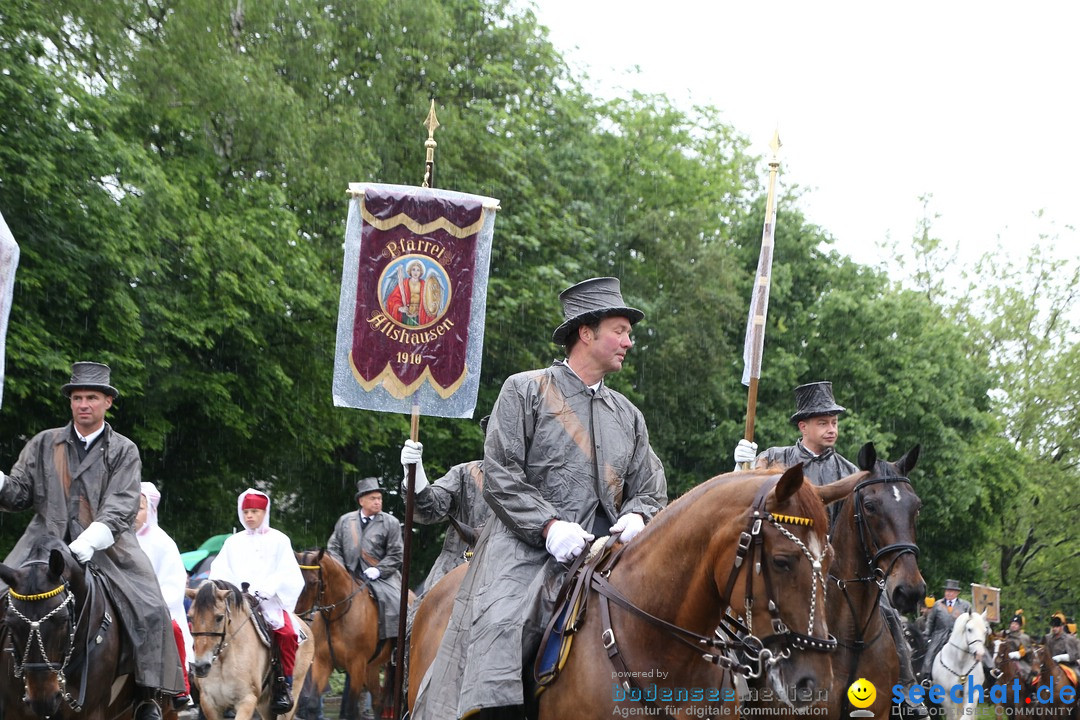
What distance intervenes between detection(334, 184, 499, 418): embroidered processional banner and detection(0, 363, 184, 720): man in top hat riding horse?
1.55m

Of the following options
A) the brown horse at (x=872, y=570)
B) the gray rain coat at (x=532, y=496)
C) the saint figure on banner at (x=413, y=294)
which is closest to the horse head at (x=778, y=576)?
the gray rain coat at (x=532, y=496)

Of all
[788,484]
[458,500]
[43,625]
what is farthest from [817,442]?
[43,625]

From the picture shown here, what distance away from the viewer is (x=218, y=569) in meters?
13.6

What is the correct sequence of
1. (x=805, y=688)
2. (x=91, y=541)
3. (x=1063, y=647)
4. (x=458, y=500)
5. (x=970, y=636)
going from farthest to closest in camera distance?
1. (x=1063, y=647)
2. (x=970, y=636)
3. (x=458, y=500)
4. (x=91, y=541)
5. (x=805, y=688)

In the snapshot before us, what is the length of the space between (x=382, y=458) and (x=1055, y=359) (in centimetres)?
2609

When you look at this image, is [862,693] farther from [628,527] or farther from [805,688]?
[805,688]

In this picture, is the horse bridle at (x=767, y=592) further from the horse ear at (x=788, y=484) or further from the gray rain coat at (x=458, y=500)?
the gray rain coat at (x=458, y=500)

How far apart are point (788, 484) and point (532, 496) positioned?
57.9 inches

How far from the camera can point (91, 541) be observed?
27.4ft

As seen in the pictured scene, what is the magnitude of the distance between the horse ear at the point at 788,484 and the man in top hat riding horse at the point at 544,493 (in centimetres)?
105

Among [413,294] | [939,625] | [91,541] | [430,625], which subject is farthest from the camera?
[939,625]

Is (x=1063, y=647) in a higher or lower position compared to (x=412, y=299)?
lower

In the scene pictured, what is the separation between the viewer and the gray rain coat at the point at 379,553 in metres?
17.3

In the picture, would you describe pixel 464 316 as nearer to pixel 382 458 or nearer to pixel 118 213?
pixel 118 213
